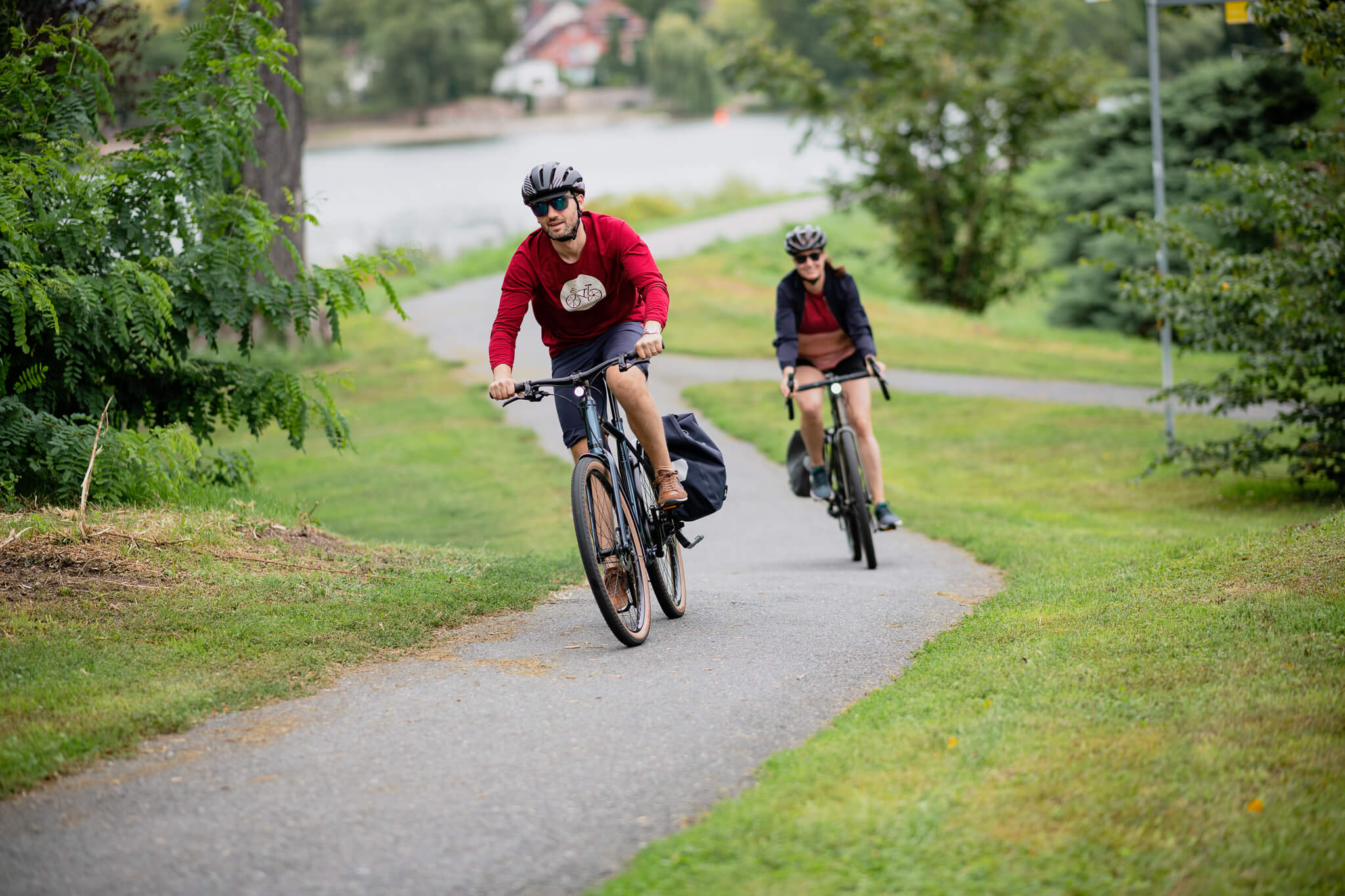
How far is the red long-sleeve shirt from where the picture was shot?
606 centimetres

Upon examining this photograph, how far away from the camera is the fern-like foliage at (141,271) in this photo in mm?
7262

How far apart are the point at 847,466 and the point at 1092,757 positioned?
4.64 metres

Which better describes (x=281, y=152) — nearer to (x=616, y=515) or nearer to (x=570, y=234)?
(x=570, y=234)

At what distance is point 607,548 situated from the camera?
589 cm

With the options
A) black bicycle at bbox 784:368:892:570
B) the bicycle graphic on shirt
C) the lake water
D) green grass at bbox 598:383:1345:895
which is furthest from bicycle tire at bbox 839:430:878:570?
the lake water

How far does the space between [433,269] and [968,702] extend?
3071cm

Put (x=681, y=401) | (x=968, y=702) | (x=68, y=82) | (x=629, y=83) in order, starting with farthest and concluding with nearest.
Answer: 1. (x=629, y=83)
2. (x=681, y=401)
3. (x=68, y=82)
4. (x=968, y=702)

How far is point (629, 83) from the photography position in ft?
218

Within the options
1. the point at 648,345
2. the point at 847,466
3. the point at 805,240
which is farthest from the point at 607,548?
the point at 805,240

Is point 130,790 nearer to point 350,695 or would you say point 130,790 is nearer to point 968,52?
point 350,695

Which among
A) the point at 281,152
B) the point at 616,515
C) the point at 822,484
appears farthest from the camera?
the point at 281,152

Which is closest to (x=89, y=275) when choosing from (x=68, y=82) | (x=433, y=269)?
(x=68, y=82)

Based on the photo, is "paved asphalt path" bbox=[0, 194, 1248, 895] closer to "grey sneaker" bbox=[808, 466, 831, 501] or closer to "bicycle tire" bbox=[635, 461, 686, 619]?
"bicycle tire" bbox=[635, 461, 686, 619]

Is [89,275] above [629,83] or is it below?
below
